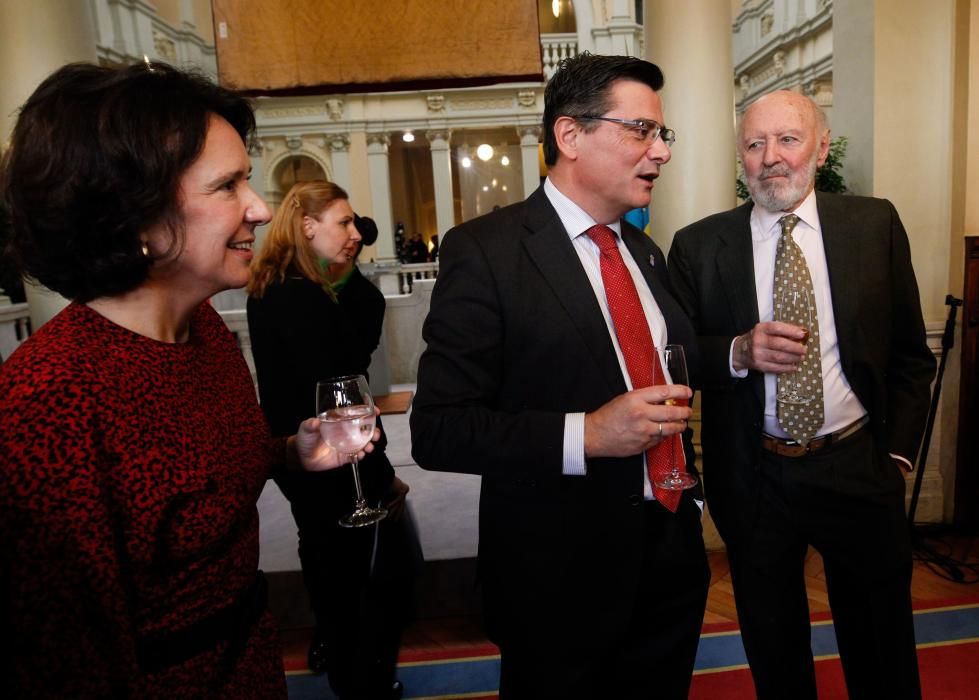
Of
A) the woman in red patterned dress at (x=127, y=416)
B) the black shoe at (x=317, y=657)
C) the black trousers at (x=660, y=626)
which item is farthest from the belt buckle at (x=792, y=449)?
the black shoe at (x=317, y=657)

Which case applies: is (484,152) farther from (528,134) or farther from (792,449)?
(792,449)

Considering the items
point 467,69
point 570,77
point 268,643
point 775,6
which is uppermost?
point 775,6

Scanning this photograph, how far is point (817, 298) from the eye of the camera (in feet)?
5.91

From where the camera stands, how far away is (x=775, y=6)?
1267cm

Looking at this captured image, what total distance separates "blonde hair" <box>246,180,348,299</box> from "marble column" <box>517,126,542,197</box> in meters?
15.5

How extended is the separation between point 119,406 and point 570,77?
1.20 meters

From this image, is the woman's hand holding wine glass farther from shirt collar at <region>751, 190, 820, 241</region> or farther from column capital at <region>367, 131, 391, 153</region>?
column capital at <region>367, 131, 391, 153</region>

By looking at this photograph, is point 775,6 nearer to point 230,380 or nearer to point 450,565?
point 450,565

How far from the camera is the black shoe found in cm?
253

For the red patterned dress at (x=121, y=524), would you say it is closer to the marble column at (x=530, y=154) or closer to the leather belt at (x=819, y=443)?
the leather belt at (x=819, y=443)

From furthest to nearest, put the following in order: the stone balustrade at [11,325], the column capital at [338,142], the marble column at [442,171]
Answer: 1. the marble column at [442,171]
2. the column capital at [338,142]
3. the stone balustrade at [11,325]

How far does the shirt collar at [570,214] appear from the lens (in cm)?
152

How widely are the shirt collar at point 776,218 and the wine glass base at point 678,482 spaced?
859mm

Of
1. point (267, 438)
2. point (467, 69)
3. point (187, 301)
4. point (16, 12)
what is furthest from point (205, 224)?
point (16, 12)
